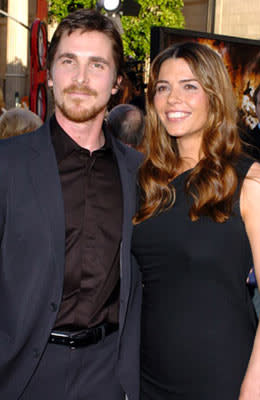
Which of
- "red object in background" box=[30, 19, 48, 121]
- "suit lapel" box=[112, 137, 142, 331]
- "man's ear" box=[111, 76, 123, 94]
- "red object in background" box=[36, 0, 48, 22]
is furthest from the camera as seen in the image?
"red object in background" box=[36, 0, 48, 22]

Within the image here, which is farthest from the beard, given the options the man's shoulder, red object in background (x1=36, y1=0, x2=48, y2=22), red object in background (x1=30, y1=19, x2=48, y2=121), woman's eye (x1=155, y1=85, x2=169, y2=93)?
red object in background (x1=36, y1=0, x2=48, y2=22)

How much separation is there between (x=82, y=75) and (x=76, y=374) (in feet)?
5.10

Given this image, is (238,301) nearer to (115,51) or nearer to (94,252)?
(94,252)

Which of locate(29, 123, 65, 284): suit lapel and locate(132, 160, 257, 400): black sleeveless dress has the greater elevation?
locate(29, 123, 65, 284): suit lapel

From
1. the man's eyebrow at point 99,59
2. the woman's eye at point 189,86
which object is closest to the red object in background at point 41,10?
the man's eyebrow at point 99,59

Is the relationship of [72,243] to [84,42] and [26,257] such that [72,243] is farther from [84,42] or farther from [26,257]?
[84,42]

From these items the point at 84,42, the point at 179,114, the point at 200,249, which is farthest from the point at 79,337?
the point at 84,42

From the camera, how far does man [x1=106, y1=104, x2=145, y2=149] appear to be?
4797 millimetres

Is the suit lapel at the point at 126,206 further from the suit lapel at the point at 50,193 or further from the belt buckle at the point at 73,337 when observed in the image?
the suit lapel at the point at 50,193

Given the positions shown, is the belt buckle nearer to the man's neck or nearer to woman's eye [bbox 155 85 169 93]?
the man's neck

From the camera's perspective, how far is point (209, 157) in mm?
2418

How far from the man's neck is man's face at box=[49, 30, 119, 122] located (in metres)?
0.04

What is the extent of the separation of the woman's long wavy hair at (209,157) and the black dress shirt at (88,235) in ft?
0.65

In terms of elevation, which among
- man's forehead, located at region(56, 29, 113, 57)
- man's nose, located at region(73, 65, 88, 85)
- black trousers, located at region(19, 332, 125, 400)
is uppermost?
man's forehead, located at region(56, 29, 113, 57)
